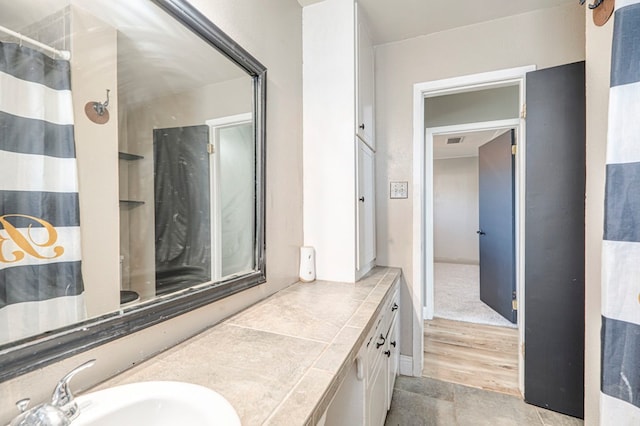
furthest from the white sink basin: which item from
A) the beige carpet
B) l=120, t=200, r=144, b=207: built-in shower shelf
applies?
the beige carpet

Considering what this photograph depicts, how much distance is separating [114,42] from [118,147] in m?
0.28

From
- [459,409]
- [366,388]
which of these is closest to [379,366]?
[366,388]

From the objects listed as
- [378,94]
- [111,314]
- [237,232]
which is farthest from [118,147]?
[378,94]

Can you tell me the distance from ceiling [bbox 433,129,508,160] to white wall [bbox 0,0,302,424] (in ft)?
9.98

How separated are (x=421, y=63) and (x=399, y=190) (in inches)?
38.4

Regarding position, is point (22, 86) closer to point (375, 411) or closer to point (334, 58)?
point (334, 58)

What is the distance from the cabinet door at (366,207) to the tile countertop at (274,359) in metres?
0.54

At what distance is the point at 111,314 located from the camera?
701 millimetres

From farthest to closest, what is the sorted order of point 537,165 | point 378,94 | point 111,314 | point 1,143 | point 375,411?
1. point 378,94
2. point 537,165
3. point 375,411
4. point 111,314
5. point 1,143

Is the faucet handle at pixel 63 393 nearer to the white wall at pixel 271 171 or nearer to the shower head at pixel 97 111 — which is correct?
the white wall at pixel 271 171

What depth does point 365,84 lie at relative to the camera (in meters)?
1.86

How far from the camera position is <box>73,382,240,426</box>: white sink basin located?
21.6 inches

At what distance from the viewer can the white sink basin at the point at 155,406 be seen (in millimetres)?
550

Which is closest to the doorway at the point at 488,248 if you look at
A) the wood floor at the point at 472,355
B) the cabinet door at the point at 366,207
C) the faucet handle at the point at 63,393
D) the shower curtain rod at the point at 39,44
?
the wood floor at the point at 472,355
